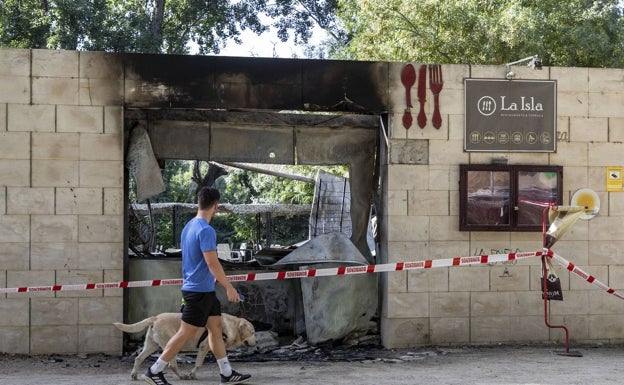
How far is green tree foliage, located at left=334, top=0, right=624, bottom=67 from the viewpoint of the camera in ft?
62.3

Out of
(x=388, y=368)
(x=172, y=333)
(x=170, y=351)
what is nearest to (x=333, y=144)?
(x=388, y=368)

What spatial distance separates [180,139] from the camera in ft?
33.6

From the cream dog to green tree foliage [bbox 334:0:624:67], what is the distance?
1256 cm

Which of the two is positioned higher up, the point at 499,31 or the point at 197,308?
the point at 499,31

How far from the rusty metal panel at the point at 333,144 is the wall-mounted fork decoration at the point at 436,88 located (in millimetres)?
870

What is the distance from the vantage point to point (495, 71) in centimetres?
1019

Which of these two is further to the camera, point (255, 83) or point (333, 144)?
point (333, 144)

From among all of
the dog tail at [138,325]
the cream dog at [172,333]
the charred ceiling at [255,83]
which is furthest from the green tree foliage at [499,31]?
the dog tail at [138,325]

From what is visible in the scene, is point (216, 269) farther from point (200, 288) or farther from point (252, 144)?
point (252, 144)

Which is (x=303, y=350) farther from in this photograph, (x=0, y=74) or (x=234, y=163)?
(x=0, y=74)

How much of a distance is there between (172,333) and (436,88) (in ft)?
14.3

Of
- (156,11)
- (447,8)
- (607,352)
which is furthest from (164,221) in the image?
(607,352)

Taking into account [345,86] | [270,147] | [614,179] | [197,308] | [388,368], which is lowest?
[388,368]

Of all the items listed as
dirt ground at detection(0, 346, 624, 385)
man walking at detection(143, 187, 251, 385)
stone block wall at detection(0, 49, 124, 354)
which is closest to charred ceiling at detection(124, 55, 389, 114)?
stone block wall at detection(0, 49, 124, 354)
